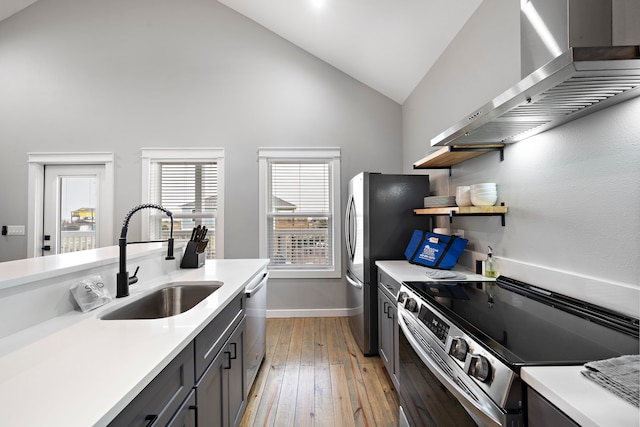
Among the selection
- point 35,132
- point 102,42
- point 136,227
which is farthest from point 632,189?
point 35,132

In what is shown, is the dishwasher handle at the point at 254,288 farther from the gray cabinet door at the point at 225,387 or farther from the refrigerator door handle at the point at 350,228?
the refrigerator door handle at the point at 350,228

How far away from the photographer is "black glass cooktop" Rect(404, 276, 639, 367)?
84cm

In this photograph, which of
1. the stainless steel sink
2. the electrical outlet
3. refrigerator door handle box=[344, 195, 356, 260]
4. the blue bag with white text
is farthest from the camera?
the electrical outlet

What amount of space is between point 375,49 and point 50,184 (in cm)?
452

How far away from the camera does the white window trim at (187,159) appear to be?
3816 millimetres

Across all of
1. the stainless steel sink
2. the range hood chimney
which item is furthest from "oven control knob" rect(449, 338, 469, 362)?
the stainless steel sink

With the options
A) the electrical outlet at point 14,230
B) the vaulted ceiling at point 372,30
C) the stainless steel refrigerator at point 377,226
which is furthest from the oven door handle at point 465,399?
the electrical outlet at point 14,230

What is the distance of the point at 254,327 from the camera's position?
220 cm

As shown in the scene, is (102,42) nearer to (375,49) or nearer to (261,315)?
(375,49)

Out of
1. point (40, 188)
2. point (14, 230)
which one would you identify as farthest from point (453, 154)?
point (14, 230)

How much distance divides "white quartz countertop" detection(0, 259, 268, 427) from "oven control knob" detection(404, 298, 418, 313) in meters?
0.97

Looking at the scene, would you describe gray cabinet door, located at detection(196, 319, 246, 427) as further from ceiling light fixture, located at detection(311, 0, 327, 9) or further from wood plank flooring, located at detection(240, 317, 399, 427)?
ceiling light fixture, located at detection(311, 0, 327, 9)

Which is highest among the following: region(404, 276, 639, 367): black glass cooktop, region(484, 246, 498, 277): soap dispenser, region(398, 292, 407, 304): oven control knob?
region(484, 246, 498, 277): soap dispenser

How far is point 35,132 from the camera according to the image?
3.86m
